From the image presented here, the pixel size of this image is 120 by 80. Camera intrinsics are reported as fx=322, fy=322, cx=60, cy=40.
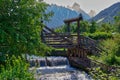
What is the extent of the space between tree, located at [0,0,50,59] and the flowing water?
7.58 meters

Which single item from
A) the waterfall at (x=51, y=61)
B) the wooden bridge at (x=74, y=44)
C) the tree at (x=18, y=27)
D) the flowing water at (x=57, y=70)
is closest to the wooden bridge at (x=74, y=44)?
the wooden bridge at (x=74, y=44)

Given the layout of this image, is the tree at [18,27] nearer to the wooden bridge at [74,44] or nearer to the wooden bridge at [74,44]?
the wooden bridge at [74,44]

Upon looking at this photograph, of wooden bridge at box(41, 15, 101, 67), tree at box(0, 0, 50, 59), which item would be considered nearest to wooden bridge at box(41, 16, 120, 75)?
wooden bridge at box(41, 15, 101, 67)

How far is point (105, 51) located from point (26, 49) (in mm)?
16906

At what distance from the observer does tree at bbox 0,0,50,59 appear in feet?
31.3

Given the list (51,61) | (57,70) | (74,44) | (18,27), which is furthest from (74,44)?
(18,27)

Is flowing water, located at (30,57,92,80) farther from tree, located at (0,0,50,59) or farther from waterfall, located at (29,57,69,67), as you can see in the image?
tree, located at (0,0,50,59)

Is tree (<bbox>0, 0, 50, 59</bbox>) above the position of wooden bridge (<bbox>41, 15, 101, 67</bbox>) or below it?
above

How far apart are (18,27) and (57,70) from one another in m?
13.1

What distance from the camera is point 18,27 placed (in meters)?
9.85

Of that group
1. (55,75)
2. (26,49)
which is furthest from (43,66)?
(26,49)

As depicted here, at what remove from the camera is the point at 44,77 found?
1966cm

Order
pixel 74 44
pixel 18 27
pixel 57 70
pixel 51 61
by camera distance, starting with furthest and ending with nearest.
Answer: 1. pixel 74 44
2. pixel 51 61
3. pixel 57 70
4. pixel 18 27

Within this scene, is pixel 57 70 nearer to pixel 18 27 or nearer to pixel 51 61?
pixel 51 61
